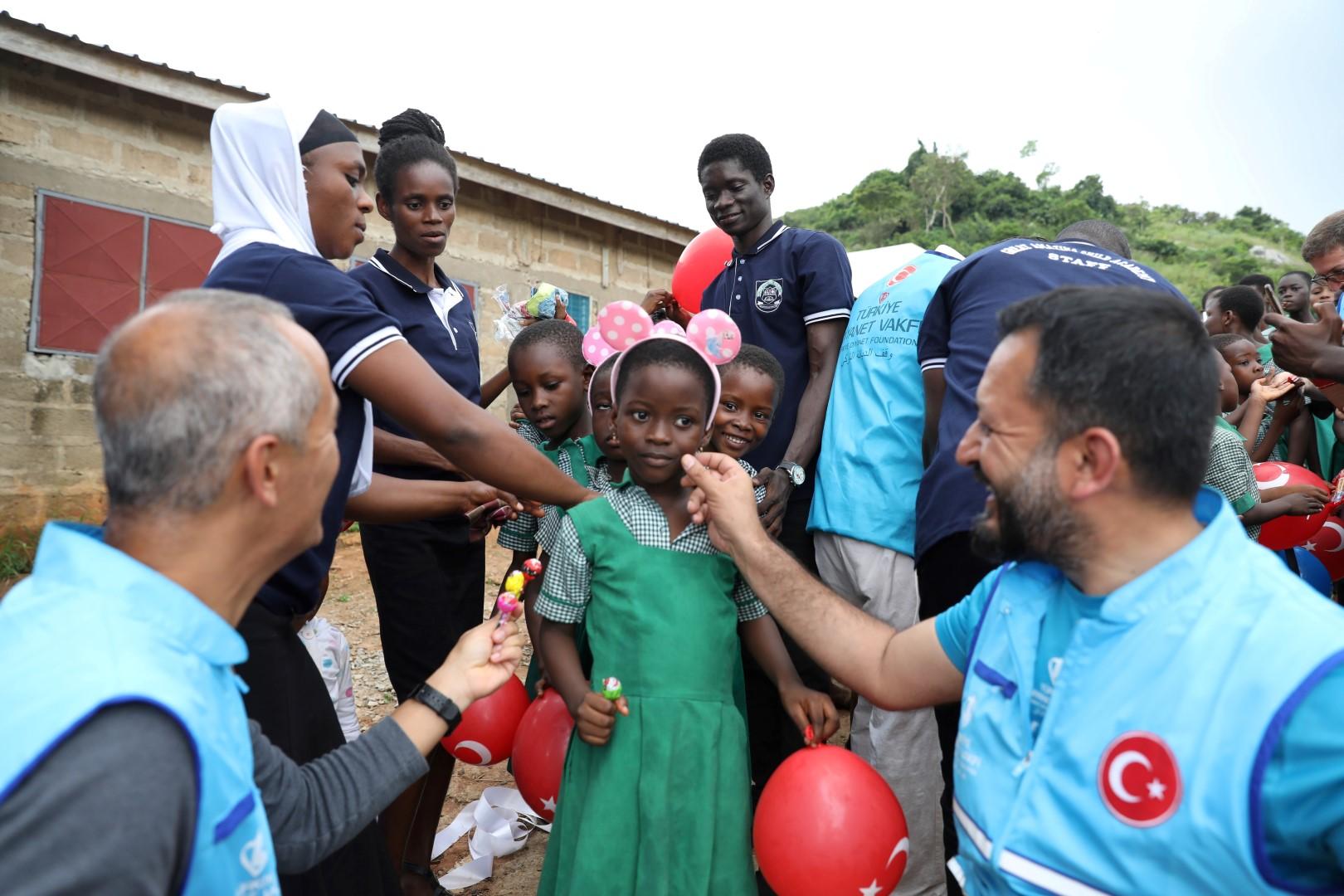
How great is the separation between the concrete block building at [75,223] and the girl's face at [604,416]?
560 cm

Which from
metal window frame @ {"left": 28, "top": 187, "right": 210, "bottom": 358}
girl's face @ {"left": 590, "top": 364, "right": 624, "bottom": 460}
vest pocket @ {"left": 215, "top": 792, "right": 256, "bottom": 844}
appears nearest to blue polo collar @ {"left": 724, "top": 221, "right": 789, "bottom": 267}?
girl's face @ {"left": 590, "top": 364, "right": 624, "bottom": 460}

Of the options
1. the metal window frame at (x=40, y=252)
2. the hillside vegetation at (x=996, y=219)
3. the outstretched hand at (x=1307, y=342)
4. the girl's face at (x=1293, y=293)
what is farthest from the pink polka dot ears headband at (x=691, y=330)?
the hillside vegetation at (x=996, y=219)

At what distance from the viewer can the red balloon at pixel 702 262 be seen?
5.34 meters

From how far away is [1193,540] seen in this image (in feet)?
4.69

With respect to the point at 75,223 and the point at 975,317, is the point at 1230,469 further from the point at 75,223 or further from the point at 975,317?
the point at 75,223

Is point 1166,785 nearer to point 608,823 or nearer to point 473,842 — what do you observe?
point 608,823

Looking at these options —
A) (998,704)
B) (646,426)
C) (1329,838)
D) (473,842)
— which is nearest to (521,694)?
(473,842)

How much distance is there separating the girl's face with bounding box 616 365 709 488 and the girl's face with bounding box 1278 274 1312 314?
6561 millimetres

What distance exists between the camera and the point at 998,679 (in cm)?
159

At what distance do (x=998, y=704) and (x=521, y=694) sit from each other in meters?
2.01

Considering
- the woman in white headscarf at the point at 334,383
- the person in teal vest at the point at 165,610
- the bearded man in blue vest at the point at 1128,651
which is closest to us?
the person in teal vest at the point at 165,610

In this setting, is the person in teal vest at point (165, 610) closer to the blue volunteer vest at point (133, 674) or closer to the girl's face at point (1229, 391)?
the blue volunteer vest at point (133, 674)

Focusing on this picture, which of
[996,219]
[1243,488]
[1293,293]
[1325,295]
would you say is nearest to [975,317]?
[1243,488]

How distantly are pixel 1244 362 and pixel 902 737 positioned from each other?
3.51 meters
